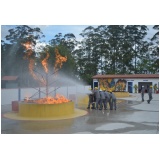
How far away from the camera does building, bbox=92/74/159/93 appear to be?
2244 centimetres

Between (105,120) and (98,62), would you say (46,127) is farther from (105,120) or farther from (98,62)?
(98,62)

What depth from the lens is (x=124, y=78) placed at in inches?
907

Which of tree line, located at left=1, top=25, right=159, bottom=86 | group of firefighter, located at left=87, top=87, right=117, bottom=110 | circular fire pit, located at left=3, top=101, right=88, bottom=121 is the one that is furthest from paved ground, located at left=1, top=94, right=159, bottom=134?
tree line, located at left=1, top=25, right=159, bottom=86

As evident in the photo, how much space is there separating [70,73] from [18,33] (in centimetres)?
957

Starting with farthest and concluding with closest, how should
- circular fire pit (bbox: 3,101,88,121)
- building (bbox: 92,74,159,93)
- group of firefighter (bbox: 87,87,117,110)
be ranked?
1. building (bbox: 92,74,159,93)
2. group of firefighter (bbox: 87,87,117,110)
3. circular fire pit (bbox: 3,101,88,121)

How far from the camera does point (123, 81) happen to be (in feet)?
76.2

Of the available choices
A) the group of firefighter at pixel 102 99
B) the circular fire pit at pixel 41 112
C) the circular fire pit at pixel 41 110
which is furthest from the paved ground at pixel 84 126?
the group of firefighter at pixel 102 99

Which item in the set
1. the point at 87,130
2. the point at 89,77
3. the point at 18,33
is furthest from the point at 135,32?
the point at 87,130

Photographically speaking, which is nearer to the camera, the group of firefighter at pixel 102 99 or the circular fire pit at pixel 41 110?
the circular fire pit at pixel 41 110

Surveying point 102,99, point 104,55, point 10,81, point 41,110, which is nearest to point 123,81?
point 104,55

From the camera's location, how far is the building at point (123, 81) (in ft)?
73.6

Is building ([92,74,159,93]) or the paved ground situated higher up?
building ([92,74,159,93])

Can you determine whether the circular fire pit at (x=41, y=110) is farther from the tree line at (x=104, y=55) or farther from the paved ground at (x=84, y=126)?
the tree line at (x=104, y=55)

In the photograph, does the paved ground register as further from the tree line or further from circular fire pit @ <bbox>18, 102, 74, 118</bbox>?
the tree line
